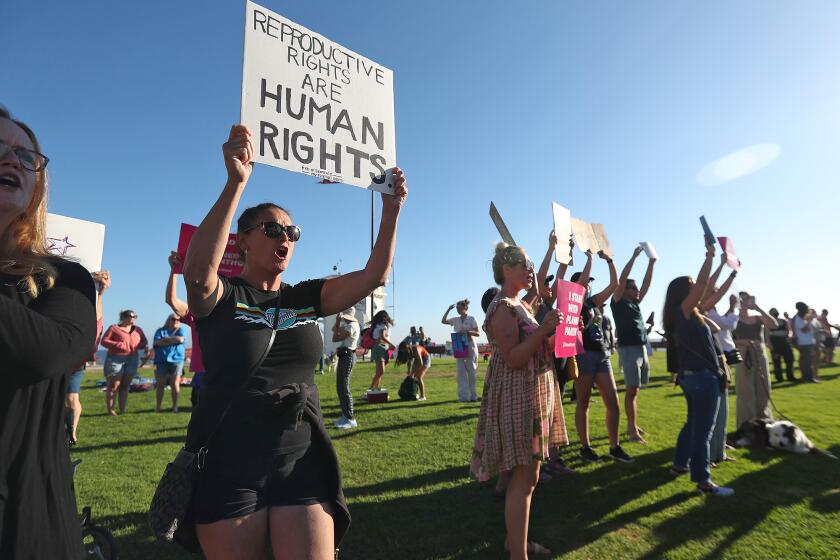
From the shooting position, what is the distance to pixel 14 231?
1303 mm

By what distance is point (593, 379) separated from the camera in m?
5.93

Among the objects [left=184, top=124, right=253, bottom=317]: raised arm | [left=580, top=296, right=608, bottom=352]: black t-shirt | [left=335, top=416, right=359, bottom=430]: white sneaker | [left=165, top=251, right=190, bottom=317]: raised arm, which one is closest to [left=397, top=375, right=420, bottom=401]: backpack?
[left=335, top=416, right=359, bottom=430]: white sneaker

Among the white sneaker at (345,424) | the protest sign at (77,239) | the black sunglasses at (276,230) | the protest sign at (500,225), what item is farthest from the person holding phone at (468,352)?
the black sunglasses at (276,230)

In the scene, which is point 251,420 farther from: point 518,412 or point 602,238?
point 602,238

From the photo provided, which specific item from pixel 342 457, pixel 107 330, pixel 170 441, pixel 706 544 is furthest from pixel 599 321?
pixel 107 330

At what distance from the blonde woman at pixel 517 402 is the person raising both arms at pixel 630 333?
3652 millimetres

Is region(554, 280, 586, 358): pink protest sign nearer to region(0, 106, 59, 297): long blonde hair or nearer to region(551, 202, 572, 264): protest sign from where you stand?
region(551, 202, 572, 264): protest sign

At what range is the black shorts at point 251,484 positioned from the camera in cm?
178

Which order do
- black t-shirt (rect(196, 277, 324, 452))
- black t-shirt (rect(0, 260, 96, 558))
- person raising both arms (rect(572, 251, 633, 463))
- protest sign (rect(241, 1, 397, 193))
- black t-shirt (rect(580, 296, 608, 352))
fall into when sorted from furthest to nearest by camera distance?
black t-shirt (rect(580, 296, 608, 352)) < person raising both arms (rect(572, 251, 633, 463)) < protest sign (rect(241, 1, 397, 193)) < black t-shirt (rect(196, 277, 324, 452)) < black t-shirt (rect(0, 260, 96, 558))

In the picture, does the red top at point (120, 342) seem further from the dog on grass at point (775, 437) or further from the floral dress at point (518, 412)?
the dog on grass at point (775, 437)

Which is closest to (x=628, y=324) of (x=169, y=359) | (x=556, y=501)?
(x=556, y=501)

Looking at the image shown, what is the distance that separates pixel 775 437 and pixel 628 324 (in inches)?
91.1

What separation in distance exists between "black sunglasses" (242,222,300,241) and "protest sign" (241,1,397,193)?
0.62 m

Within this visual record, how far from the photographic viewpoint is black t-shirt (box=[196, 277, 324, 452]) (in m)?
1.84
